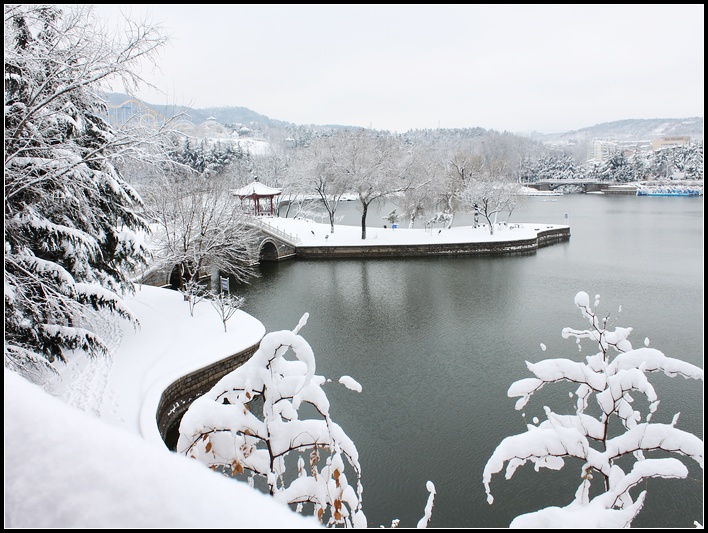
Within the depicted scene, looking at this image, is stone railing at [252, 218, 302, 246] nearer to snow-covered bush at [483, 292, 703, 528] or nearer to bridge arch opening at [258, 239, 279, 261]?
bridge arch opening at [258, 239, 279, 261]

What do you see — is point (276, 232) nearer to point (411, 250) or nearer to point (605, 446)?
point (411, 250)

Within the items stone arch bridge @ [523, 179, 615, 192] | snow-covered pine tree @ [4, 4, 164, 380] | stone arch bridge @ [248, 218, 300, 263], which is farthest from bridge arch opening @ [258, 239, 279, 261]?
stone arch bridge @ [523, 179, 615, 192]

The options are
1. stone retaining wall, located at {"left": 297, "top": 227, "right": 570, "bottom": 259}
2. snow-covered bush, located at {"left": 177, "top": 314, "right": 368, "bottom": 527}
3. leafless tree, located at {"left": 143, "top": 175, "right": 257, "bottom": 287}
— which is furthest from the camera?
stone retaining wall, located at {"left": 297, "top": 227, "right": 570, "bottom": 259}

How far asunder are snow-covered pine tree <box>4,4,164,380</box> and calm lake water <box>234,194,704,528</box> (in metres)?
5.61

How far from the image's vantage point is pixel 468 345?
47.5ft

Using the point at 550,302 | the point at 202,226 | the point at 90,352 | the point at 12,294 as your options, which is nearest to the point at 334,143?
the point at 202,226

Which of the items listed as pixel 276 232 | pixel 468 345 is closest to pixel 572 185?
pixel 276 232

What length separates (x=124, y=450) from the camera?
0.85m

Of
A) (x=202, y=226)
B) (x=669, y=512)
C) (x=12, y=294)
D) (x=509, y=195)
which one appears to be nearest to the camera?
(x=12, y=294)

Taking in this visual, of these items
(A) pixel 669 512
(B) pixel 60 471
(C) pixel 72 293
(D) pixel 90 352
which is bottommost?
(A) pixel 669 512

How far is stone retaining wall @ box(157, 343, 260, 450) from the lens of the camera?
374 inches

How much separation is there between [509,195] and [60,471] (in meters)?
34.2

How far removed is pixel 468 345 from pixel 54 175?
38.0 feet

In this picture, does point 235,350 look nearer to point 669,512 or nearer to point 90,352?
point 90,352
